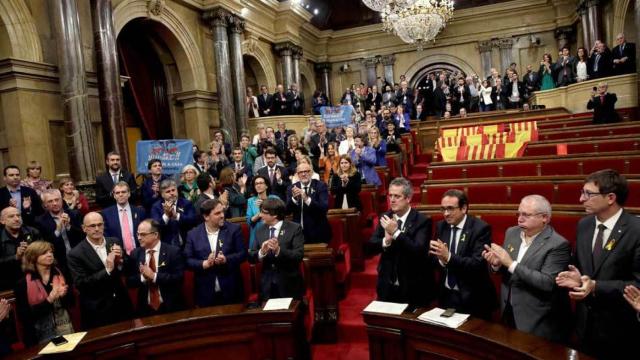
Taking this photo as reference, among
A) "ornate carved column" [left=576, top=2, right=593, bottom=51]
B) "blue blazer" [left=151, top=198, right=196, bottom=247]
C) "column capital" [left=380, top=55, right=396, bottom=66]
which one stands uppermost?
"column capital" [left=380, top=55, right=396, bottom=66]

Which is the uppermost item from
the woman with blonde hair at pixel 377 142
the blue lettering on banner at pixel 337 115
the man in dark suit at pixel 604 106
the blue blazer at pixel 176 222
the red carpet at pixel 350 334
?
the blue lettering on banner at pixel 337 115

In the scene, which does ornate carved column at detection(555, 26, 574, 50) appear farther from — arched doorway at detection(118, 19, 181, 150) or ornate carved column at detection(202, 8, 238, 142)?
arched doorway at detection(118, 19, 181, 150)

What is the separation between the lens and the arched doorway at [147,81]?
7.97 m

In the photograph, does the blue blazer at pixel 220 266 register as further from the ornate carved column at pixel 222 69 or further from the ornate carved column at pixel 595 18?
the ornate carved column at pixel 595 18

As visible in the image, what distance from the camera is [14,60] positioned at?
5227 mm

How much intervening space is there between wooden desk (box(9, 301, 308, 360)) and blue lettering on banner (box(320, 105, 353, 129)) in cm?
602

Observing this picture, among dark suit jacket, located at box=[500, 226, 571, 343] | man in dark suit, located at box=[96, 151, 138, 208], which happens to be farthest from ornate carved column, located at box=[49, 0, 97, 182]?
dark suit jacket, located at box=[500, 226, 571, 343]

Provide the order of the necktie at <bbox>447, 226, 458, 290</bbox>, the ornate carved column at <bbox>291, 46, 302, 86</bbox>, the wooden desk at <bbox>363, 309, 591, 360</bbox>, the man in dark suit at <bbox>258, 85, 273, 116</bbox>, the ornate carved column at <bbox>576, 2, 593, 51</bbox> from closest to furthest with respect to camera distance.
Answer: the wooden desk at <bbox>363, 309, 591, 360</bbox>
the necktie at <bbox>447, 226, 458, 290</bbox>
the man in dark suit at <bbox>258, 85, 273, 116</bbox>
the ornate carved column at <bbox>576, 2, 593, 51</bbox>
the ornate carved column at <bbox>291, 46, 302, 86</bbox>

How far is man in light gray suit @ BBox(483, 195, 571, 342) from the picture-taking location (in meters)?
1.96

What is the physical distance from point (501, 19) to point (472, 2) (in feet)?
3.57

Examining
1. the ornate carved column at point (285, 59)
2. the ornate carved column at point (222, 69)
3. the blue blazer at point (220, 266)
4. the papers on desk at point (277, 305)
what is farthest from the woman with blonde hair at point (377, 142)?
the ornate carved column at point (285, 59)

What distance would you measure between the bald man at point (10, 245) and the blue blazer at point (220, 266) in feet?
3.66

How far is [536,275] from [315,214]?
6.09 ft

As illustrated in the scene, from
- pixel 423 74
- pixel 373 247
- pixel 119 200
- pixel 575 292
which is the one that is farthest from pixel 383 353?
pixel 423 74
